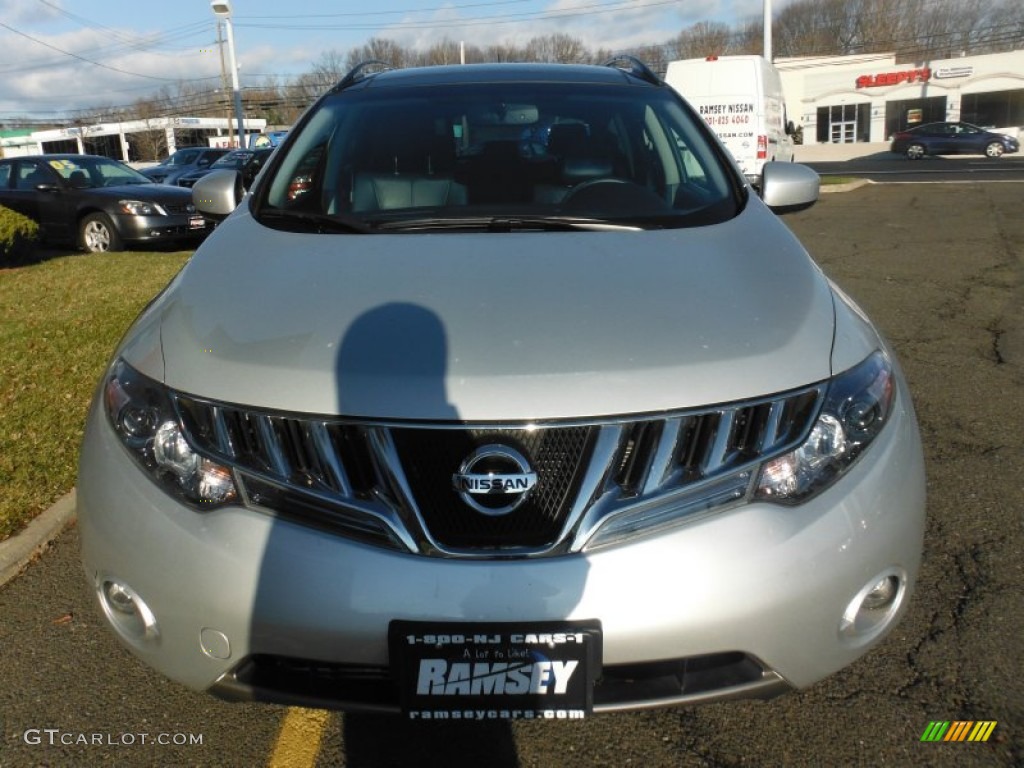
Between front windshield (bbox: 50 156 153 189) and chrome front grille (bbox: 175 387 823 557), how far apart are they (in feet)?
39.6

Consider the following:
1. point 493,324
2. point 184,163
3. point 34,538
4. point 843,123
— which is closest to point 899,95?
point 843,123

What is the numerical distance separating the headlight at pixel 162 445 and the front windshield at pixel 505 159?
39.4 inches

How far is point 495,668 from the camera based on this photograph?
1861 millimetres

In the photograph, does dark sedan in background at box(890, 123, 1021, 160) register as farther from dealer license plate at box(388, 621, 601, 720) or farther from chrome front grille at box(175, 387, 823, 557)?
dealer license plate at box(388, 621, 601, 720)

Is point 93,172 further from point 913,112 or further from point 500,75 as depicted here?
point 913,112

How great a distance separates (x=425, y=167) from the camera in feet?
10.7

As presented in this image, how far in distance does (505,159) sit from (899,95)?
6186 cm

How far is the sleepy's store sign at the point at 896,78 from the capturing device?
5616cm

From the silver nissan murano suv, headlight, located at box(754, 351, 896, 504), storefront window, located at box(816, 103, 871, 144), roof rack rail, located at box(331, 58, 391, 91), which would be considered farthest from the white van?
storefront window, located at box(816, 103, 871, 144)

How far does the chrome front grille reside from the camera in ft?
6.16

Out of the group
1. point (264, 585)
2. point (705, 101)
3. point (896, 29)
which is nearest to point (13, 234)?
point (264, 585)

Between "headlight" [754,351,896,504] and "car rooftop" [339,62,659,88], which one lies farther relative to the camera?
"car rooftop" [339,62,659,88]

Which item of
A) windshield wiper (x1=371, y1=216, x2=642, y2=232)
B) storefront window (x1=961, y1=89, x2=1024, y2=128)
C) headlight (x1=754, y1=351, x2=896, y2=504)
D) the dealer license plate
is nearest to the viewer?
the dealer license plate

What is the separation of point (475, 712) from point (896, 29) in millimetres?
95887
